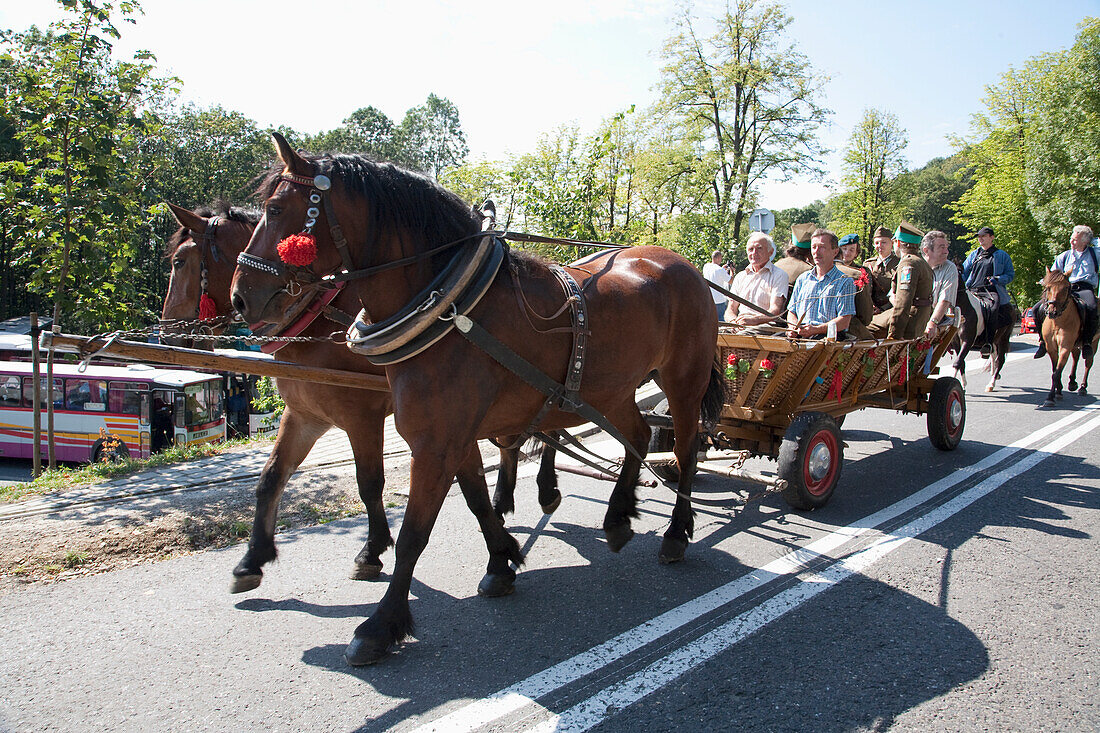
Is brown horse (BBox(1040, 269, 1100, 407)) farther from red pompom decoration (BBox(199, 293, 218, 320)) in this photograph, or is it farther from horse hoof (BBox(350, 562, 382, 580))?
red pompom decoration (BBox(199, 293, 218, 320))

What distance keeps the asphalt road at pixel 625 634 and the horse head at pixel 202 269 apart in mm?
1532

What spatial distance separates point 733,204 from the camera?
27.6 metres

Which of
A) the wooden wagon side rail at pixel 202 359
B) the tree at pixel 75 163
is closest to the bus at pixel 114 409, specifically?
the tree at pixel 75 163

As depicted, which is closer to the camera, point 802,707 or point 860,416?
point 802,707

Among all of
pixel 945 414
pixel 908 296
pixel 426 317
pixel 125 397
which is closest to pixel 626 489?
pixel 426 317

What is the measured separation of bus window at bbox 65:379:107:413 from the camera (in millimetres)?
16219

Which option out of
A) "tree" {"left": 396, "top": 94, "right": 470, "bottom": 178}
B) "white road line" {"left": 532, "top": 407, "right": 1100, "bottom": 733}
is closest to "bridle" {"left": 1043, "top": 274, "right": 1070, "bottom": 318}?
"white road line" {"left": 532, "top": 407, "right": 1100, "bottom": 733}

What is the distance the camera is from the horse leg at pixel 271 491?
12.1 feet

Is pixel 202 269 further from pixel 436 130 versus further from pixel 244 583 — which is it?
pixel 436 130

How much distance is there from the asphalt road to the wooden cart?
36 centimetres

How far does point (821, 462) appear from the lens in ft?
16.5

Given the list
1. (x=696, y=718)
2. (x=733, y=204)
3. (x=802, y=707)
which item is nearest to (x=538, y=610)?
(x=696, y=718)

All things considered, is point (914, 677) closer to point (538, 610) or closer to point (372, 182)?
point (538, 610)

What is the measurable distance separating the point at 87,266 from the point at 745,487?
6.75m
